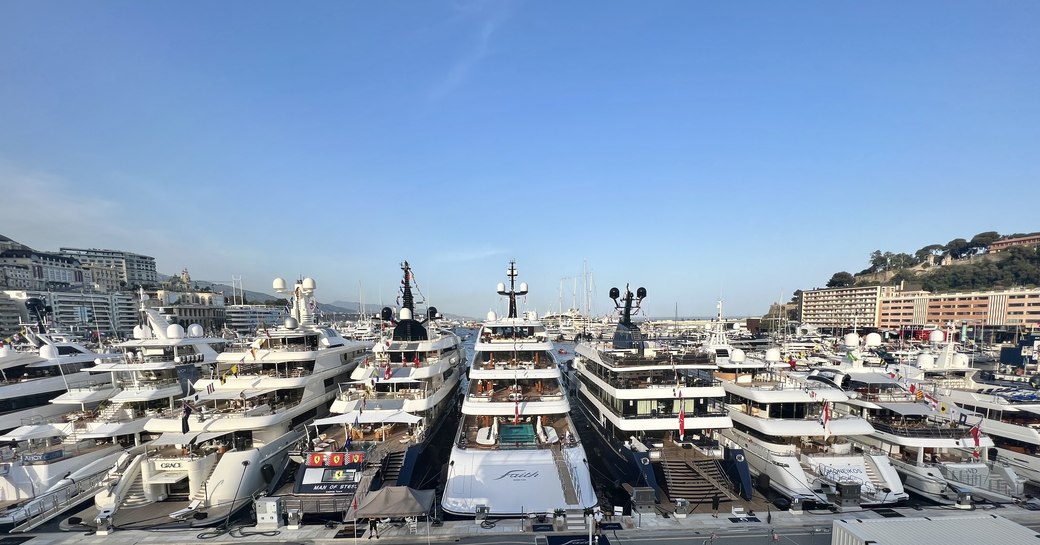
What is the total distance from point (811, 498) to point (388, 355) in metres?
23.1

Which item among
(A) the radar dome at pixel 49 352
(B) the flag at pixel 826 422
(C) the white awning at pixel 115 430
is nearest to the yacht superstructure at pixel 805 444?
(B) the flag at pixel 826 422

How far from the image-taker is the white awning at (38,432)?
62.7 feet

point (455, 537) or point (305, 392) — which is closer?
point (455, 537)

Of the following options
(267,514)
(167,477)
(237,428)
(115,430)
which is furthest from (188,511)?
(115,430)

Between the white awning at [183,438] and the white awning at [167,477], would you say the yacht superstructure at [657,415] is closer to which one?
the white awning at [183,438]

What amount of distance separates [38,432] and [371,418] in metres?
17.7

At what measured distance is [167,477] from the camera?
17.5 metres

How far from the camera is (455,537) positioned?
45.2 feet

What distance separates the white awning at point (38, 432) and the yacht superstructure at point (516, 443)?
2150 cm

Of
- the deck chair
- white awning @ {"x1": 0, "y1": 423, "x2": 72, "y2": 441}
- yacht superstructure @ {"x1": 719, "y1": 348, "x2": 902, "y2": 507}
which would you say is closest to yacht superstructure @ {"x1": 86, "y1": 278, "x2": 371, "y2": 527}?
the deck chair

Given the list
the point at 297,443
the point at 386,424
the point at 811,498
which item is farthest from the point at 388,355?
the point at 811,498

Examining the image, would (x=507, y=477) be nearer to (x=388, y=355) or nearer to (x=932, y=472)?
(x=388, y=355)

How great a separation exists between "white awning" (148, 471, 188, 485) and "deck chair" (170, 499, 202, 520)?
1.33 metres

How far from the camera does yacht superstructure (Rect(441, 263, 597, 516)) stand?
15141 mm
